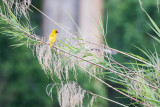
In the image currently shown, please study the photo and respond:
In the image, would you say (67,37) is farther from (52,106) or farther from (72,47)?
(52,106)

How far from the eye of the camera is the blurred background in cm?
609

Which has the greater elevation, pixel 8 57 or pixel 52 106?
pixel 8 57

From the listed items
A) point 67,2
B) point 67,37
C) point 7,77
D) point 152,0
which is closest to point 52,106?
point 7,77

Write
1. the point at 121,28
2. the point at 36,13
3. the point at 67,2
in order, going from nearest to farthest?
the point at 67,2 < the point at 36,13 < the point at 121,28

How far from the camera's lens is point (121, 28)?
28.2 feet

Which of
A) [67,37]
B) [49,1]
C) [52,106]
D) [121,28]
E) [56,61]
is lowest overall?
[52,106]

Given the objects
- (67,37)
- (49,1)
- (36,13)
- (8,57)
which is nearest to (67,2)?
(49,1)

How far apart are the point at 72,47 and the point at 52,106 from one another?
4.19 metres

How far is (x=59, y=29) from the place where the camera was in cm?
487

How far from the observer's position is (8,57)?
6.29m

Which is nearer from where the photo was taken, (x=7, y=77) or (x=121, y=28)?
(x=7, y=77)

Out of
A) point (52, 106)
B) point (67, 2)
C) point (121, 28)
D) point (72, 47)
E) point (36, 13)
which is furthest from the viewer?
point (121, 28)

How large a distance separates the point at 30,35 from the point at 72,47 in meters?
0.26

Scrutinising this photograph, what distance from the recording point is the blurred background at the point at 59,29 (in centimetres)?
609
